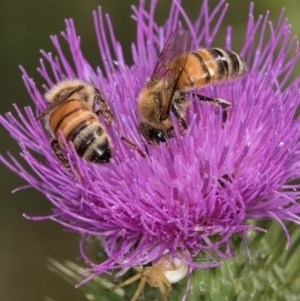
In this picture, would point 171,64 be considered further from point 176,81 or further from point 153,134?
point 153,134

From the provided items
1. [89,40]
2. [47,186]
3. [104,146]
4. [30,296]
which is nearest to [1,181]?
[30,296]

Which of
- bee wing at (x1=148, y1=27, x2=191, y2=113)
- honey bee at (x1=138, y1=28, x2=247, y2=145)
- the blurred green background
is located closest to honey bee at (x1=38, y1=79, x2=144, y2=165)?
honey bee at (x1=138, y1=28, x2=247, y2=145)

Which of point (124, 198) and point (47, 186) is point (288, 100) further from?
point (47, 186)

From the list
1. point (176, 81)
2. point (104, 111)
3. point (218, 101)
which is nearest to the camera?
point (176, 81)

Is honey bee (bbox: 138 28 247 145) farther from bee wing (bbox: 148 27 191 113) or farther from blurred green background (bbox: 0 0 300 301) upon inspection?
blurred green background (bbox: 0 0 300 301)

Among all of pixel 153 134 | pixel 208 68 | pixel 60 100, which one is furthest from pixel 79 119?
pixel 208 68

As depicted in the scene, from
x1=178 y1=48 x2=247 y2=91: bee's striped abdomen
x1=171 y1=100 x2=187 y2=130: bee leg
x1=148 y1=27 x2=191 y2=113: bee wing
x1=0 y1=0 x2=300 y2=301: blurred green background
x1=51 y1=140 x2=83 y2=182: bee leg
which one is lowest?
x1=0 y1=0 x2=300 y2=301: blurred green background

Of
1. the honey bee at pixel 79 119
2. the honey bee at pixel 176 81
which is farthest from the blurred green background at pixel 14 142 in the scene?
the honey bee at pixel 176 81

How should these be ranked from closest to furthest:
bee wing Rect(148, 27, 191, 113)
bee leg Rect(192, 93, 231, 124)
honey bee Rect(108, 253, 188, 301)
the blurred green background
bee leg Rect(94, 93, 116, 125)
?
bee wing Rect(148, 27, 191, 113)
honey bee Rect(108, 253, 188, 301)
bee leg Rect(192, 93, 231, 124)
bee leg Rect(94, 93, 116, 125)
the blurred green background
